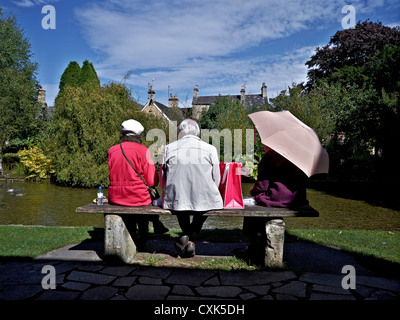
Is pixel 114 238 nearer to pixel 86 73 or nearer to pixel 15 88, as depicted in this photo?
pixel 15 88

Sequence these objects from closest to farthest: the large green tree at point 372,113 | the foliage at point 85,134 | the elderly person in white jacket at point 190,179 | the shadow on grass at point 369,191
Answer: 1. the elderly person in white jacket at point 190,179
2. the shadow on grass at point 369,191
3. the foliage at point 85,134
4. the large green tree at point 372,113

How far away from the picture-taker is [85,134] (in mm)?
15375

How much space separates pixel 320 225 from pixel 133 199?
5365 mm

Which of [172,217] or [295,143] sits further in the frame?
[172,217]

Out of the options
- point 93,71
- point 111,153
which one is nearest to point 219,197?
A: point 111,153

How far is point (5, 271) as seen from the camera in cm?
393

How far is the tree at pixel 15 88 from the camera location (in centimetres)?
2006

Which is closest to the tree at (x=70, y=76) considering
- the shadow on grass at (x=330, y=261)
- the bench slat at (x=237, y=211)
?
the bench slat at (x=237, y=211)

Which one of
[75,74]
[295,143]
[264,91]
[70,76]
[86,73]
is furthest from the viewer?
[264,91]

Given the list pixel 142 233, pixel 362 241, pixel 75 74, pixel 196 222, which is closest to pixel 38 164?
pixel 75 74

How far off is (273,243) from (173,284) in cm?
134

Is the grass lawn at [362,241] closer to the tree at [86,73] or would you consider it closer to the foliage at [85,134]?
the foliage at [85,134]

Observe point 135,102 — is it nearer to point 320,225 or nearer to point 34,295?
point 320,225

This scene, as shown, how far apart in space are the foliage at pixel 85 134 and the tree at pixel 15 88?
6.06m
